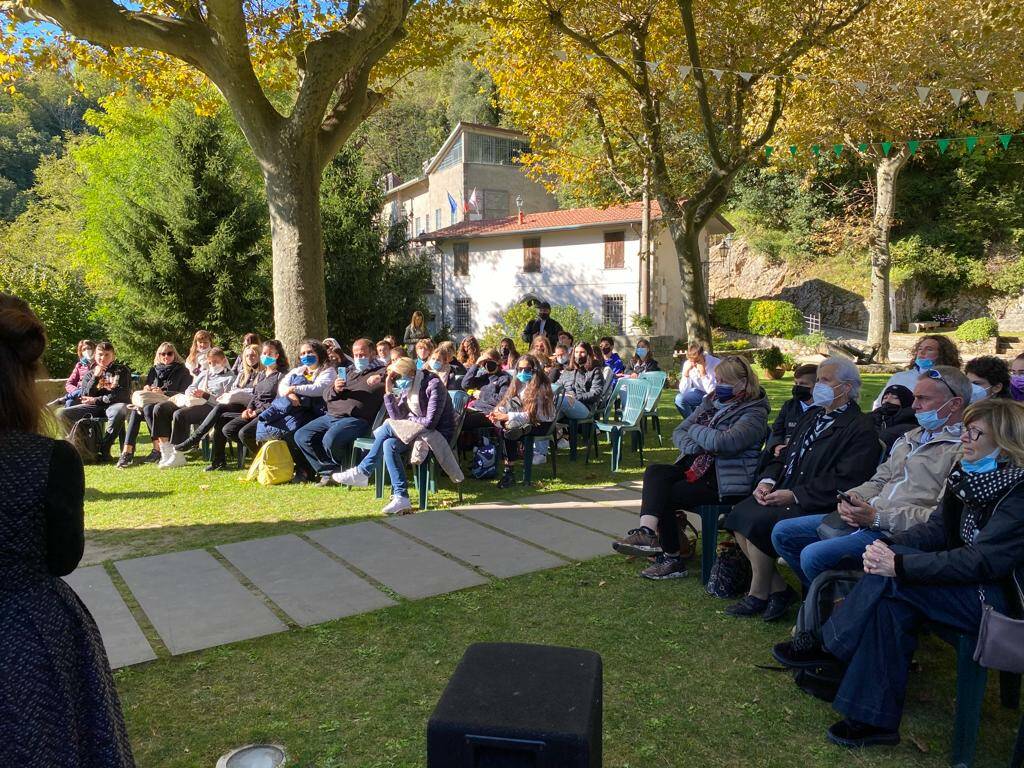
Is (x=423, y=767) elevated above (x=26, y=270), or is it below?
below

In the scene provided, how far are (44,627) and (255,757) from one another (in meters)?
1.30

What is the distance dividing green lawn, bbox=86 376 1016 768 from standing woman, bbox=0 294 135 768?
42.9 inches

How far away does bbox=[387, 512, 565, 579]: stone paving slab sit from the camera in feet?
16.1

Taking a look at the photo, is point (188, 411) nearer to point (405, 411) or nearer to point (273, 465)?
point (273, 465)

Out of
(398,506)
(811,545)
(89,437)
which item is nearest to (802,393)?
(811,545)

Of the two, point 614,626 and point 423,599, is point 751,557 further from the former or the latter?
point 423,599

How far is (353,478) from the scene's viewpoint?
23.3 ft

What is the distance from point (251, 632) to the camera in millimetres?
3891

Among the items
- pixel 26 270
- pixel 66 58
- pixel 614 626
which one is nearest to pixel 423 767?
pixel 614 626

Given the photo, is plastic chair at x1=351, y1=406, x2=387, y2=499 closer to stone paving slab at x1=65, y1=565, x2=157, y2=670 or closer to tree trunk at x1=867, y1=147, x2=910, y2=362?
stone paving slab at x1=65, y1=565, x2=157, y2=670

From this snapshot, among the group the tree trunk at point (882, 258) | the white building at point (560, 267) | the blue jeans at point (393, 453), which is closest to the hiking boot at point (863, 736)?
the blue jeans at point (393, 453)

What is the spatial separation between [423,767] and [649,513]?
8.15 ft

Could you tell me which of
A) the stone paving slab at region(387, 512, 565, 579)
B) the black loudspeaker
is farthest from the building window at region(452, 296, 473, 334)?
the black loudspeaker

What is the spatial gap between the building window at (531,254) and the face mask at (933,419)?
94.1 ft
